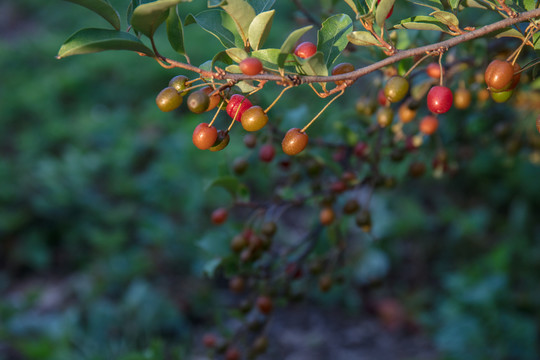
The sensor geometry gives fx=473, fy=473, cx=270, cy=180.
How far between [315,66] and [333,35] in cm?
12

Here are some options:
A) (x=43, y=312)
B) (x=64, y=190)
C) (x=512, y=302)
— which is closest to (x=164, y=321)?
(x=43, y=312)

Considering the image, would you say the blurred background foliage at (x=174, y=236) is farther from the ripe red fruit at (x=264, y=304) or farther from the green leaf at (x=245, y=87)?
the green leaf at (x=245, y=87)

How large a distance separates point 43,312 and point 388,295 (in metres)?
2.17

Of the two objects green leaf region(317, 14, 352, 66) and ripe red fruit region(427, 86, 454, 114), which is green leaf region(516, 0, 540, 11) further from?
green leaf region(317, 14, 352, 66)

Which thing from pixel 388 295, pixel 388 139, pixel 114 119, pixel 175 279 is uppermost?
pixel 388 139

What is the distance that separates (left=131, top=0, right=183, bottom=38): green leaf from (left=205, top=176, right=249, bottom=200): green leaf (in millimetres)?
562

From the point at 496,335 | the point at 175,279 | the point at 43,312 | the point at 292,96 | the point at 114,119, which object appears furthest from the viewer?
the point at 292,96

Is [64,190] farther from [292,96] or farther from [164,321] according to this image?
[292,96]

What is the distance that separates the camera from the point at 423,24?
80cm

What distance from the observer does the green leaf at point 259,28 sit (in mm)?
714

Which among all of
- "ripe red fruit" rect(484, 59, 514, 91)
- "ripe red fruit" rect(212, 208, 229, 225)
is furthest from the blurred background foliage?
"ripe red fruit" rect(484, 59, 514, 91)

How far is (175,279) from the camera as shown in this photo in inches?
123

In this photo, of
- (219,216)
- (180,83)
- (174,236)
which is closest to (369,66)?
(180,83)

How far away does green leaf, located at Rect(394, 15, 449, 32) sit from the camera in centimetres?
79
